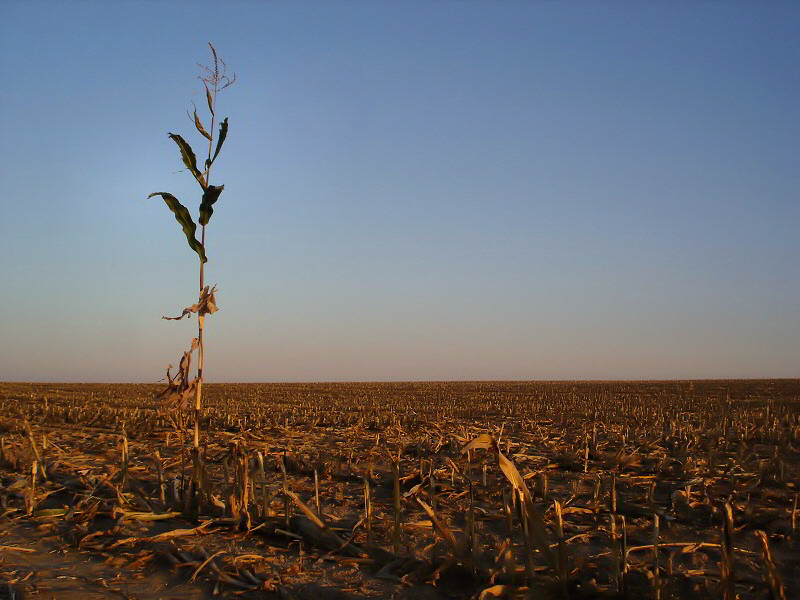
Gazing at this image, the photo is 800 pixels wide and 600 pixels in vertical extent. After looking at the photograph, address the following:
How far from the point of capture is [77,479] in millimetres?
6465

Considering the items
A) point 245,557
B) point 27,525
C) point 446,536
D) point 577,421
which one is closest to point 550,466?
point 446,536

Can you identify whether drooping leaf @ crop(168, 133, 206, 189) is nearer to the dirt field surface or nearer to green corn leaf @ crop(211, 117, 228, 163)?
green corn leaf @ crop(211, 117, 228, 163)

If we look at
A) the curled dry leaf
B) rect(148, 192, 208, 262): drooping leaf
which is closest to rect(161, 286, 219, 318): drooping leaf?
rect(148, 192, 208, 262): drooping leaf

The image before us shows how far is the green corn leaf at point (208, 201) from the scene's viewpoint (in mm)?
5785

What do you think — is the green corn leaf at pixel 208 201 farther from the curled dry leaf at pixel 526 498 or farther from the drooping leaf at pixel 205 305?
the curled dry leaf at pixel 526 498

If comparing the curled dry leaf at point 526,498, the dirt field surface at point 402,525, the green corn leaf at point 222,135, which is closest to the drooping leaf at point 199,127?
the green corn leaf at point 222,135

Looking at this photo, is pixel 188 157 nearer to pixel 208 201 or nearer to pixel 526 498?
pixel 208 201

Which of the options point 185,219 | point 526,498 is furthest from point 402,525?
point 185,219

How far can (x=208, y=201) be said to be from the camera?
5793mm

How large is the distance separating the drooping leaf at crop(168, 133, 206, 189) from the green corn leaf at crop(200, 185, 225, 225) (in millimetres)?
108

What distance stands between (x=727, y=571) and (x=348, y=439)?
8.10 metres

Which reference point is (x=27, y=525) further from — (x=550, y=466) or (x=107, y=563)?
(x=550, y=466)

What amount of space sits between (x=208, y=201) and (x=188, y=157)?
490 millimetres

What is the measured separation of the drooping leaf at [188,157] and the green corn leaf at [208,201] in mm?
108
